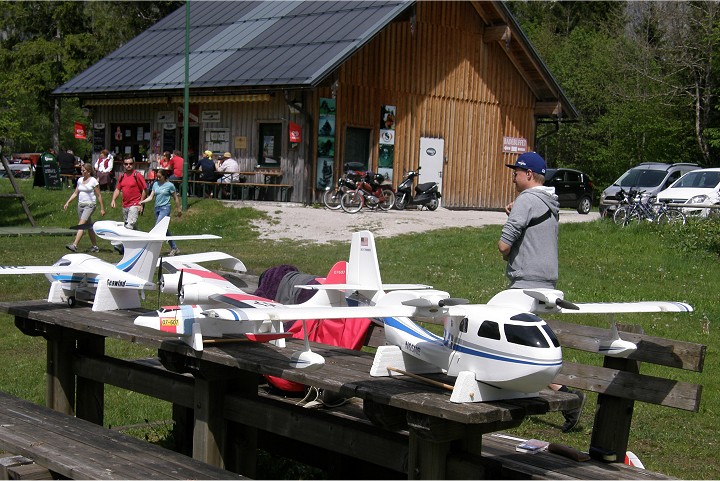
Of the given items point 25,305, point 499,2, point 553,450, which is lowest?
point 553,450

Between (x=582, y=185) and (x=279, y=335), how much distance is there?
29.2 metres

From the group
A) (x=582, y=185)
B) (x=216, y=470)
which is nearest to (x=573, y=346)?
(x=216, y=470)

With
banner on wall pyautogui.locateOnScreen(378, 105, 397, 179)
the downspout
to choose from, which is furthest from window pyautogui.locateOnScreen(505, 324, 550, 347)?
banner on wall pyautogui.locateOnScreen(378, 105, 397, 179)

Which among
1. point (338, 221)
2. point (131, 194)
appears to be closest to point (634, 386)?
point (131, 194)

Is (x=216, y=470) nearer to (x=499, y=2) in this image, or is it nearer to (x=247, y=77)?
(x=247, y=77)

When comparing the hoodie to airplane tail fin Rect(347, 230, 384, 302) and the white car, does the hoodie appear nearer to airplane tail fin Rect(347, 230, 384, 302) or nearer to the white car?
airplane tail fin Rect(347, 230, 384, 302)

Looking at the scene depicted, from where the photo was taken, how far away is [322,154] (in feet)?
92.1

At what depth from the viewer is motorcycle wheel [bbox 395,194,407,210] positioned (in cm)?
2820

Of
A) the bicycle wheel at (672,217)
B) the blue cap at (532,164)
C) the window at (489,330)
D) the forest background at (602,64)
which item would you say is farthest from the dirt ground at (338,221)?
the window at (489,330)

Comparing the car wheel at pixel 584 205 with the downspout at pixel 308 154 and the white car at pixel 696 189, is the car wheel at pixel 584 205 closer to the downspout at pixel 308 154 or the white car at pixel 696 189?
the white car at pixel 696 189

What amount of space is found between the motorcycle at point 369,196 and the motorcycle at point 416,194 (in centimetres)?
69

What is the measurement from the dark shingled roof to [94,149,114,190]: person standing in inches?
89.0

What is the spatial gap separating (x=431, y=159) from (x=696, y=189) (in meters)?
8.88

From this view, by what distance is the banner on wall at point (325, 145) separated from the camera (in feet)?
91.4
